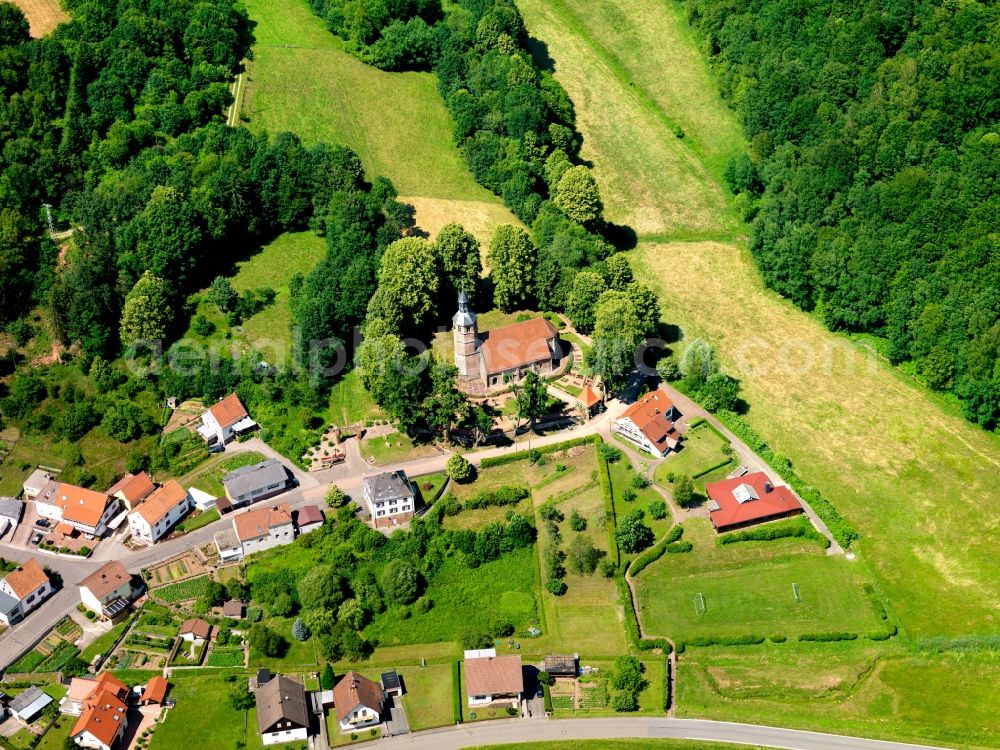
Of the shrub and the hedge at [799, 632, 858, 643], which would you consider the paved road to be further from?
the shrub

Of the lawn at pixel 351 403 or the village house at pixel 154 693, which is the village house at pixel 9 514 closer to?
the village house at pixel 154 693

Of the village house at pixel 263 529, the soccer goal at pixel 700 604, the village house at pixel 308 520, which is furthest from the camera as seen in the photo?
the village house at pixel 308 520

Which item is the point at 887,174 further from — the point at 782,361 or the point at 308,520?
the point at 308,520

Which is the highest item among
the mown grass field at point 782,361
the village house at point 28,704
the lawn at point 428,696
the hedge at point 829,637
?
the mown grass field at point 782,361

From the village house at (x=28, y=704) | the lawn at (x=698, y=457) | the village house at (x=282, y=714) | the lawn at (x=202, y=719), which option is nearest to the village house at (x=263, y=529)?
the lawn at (x=202, y=719)

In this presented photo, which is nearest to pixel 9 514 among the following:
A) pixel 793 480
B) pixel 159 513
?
pixel 159 513

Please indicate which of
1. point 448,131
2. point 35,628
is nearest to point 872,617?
point 35,628

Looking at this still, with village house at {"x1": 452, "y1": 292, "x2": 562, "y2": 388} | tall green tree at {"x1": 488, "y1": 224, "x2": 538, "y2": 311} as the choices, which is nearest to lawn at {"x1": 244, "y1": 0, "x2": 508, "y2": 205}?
tall green tree at {"x1": 488, "y1": 224, "x2": 538, "y2": 311}
